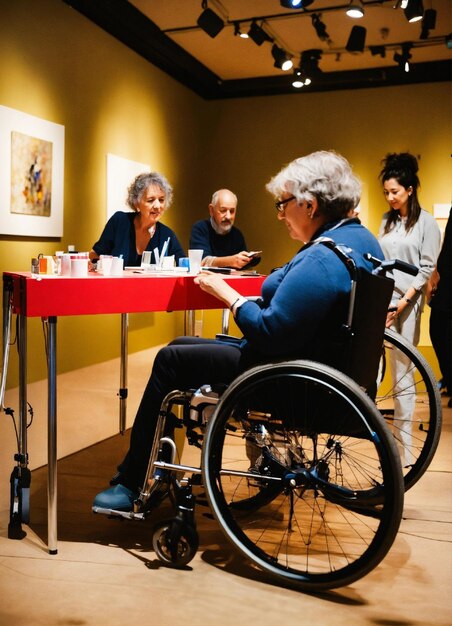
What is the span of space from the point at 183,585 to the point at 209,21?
15.6 ft

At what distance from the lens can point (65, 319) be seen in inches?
209

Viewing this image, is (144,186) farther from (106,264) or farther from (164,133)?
(164,133)

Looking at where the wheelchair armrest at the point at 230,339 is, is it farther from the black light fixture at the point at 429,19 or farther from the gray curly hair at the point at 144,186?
the black light fixture at the point at 429,19

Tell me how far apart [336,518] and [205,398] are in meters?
0.86

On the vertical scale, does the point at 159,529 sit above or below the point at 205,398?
below

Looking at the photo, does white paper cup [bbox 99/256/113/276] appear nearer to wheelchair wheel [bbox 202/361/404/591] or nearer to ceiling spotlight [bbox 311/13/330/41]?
wheelchair wheel [bbox 202/361/404/591]

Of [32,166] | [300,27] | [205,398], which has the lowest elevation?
[205,398]

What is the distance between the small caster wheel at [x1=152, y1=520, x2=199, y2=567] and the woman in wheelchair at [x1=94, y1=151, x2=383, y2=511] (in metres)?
0.16

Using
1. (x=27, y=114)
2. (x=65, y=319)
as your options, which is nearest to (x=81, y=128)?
(x=27, y=114)

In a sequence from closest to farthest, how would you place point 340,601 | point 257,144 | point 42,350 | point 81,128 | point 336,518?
point 340,601, point 336,518, point 42,350, point 81,128, point 257,144

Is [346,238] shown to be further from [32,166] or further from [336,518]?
[32,166]

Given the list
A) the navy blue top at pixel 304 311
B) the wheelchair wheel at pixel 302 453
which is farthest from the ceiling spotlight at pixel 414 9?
the wheelchair wheel at pixel 302 453

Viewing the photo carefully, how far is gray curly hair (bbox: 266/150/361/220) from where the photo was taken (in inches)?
74.1

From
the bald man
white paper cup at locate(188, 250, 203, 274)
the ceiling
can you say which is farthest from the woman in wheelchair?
the ceiling
